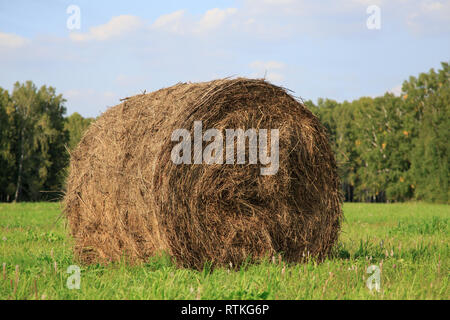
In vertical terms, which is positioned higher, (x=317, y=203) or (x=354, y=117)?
(x=354, y=117)

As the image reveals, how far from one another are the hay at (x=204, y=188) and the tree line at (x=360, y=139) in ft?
107

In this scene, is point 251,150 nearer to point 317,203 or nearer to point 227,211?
point 227,211

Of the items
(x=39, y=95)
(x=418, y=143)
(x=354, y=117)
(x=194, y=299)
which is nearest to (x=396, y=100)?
(x=354, y=117)

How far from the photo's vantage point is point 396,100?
5288 cm

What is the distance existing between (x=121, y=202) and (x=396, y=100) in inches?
2025

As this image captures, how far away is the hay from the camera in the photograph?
6105 millimetres

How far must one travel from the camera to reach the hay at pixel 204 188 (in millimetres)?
6105
